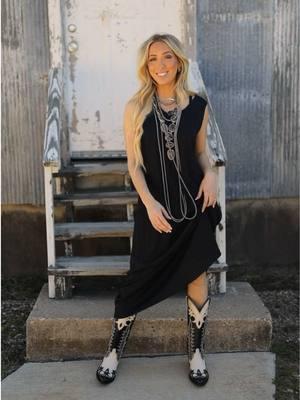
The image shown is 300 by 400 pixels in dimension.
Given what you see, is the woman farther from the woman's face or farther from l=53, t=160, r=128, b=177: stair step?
l=53, t=160, r=128, b=177: stair step

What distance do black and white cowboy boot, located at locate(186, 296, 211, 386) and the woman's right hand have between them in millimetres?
502

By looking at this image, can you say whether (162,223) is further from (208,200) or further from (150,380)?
(150,380)

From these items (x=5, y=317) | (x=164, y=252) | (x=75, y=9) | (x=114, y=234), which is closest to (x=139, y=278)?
(x=164, y=252)

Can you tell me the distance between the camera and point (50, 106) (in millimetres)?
4180

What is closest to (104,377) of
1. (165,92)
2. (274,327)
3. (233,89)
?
(274,327)

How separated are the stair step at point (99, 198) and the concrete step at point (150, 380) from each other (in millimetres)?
1184

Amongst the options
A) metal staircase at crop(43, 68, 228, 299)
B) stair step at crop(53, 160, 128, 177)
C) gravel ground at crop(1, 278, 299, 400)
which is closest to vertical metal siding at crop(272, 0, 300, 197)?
gravel ground at crop(1, 278, 299, 400)

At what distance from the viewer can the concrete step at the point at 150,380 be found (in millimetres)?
3121

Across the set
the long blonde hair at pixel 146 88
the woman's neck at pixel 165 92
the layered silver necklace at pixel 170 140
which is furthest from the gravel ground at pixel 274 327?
the woman's neck at pixel 165 92

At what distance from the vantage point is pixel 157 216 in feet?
9.71

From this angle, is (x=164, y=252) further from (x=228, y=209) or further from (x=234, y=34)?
(x=234, y=34)

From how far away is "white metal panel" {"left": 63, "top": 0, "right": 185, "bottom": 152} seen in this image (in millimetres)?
4633

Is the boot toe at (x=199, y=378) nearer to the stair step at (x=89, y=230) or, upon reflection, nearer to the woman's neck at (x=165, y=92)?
the stair step at (x=89, y=230)

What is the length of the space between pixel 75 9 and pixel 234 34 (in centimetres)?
138
